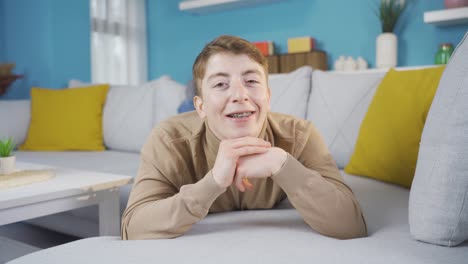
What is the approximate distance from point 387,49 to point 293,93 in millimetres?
1744

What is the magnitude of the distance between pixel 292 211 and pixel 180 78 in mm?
3793

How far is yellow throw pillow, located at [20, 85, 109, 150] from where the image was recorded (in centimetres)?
279

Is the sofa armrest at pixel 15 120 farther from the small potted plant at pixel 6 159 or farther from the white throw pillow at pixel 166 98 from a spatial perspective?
the small potted plant at pixel 6 159

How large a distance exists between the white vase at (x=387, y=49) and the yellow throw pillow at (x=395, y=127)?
192cm

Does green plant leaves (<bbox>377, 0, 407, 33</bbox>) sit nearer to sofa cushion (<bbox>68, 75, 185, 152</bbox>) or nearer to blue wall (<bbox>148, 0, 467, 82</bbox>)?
blue wall (<bbox>148, 0, 467, 82</bbox>)

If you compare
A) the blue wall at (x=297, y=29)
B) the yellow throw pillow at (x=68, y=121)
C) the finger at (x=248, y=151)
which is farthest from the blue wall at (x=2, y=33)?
the finger at (x=248, y=151)

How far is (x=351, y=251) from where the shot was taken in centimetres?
83

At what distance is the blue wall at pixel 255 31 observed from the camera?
3.52 meters

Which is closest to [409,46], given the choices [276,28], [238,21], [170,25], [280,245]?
[276,28]

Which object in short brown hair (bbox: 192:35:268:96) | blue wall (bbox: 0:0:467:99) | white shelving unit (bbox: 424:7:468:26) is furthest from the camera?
blue wall (bbox: 0:0:467:99)

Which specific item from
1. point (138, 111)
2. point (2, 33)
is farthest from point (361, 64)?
point (2, 33)

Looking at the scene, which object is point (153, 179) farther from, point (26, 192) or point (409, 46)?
point (409, 46)

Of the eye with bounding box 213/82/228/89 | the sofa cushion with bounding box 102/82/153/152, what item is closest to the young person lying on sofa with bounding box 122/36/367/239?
the eye with bounding box 213/82/228/89

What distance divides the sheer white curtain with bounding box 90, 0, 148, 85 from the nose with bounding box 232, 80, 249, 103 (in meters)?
3.62
